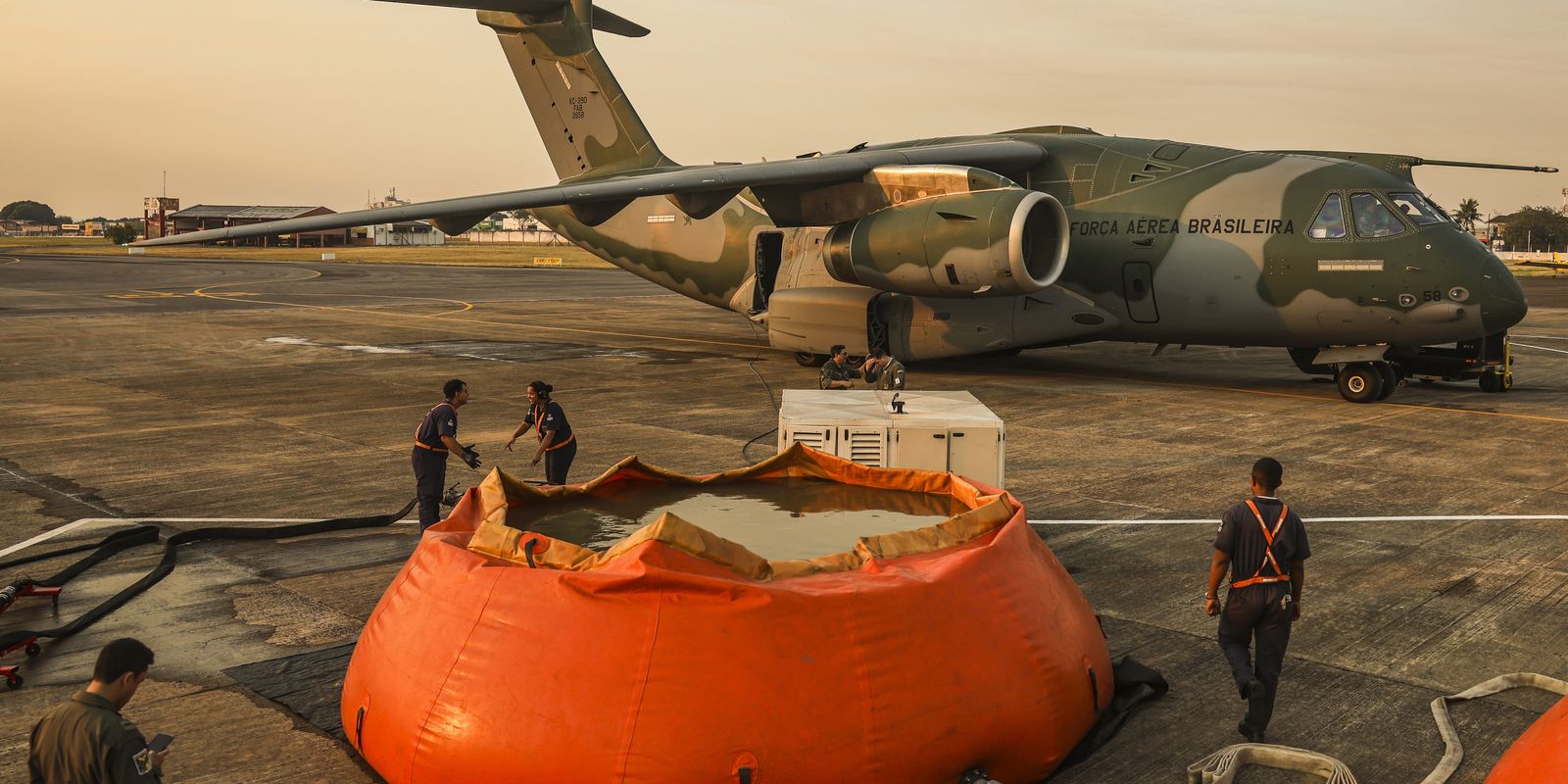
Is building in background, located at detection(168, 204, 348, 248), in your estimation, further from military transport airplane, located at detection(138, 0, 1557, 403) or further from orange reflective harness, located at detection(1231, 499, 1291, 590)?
orange reflective harness, located at detection(1231, 499, 1291, 590)

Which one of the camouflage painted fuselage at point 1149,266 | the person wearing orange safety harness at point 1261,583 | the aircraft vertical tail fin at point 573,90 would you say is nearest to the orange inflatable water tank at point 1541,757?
the person wearing orange safety harness at point 1261,583

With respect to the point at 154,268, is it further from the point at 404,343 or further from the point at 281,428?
the point at 281,428

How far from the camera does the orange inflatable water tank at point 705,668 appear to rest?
18.1 ft

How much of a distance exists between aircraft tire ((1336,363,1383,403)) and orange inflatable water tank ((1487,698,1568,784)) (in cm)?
1518

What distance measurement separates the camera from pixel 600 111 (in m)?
26.8

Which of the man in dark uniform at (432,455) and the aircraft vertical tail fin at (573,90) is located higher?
the aircraft vertical tail fin at (573,90)

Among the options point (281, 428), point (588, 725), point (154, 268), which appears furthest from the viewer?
point (154, 268)

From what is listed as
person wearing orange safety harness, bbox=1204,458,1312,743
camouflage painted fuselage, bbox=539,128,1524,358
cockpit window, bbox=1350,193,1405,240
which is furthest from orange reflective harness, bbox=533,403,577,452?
cockpit window, bbox=1350,193,1405,240

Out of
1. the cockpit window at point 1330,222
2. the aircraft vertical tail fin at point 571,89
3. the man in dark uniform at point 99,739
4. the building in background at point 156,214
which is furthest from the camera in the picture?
the building in background at point 156,214

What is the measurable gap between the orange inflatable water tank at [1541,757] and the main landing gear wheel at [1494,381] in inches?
705

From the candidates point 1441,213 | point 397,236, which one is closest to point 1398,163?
point 1441,213

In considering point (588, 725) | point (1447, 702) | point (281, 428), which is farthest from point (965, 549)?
point (281, 428)

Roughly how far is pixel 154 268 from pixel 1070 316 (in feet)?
212

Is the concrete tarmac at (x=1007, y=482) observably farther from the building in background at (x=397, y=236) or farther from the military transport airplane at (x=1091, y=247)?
the building in background at (x=397, y=236)
